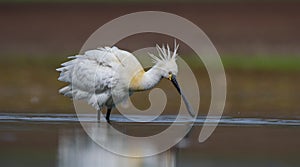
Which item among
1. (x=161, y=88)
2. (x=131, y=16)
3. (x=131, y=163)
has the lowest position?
(x=131, y=163)

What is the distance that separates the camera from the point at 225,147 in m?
11.6

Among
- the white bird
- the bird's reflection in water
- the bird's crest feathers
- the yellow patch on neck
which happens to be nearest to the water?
the bird's reflection in water

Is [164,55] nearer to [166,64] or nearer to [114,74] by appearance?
[166,64]

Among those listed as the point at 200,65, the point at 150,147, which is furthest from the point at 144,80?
the point at 200,65

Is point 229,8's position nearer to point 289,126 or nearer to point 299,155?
point 289,126

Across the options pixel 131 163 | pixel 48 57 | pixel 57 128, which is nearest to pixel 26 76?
pixel 48 57

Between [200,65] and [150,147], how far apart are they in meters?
8.58

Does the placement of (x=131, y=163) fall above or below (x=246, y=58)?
below

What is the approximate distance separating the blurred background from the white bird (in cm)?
112

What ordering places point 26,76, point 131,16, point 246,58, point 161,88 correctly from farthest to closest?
1. point 131,16
2. point 246,58
3. point 26,76
4. point 161,88

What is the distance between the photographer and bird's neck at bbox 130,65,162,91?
44.3ft

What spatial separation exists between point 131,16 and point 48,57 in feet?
12.6

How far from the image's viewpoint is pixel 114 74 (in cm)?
1342

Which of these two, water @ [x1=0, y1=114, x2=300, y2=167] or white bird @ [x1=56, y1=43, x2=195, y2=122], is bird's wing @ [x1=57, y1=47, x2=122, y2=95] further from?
water @ [x1=0, y1=114, x2=300, y2=167]
